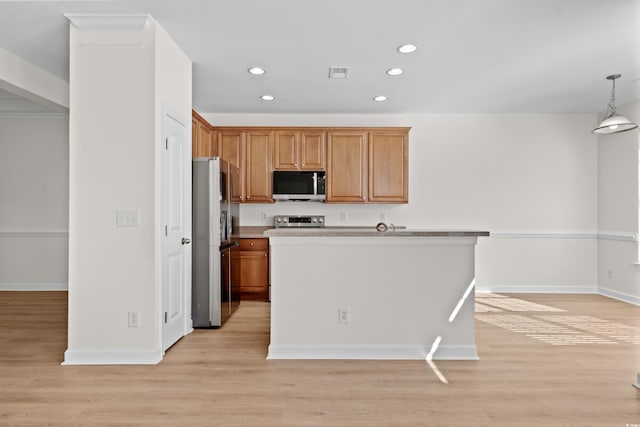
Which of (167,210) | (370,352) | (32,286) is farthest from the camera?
(32,286)

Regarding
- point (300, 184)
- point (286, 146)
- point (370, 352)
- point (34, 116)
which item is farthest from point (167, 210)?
point (34, 116)

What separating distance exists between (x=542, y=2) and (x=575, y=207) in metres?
3.92

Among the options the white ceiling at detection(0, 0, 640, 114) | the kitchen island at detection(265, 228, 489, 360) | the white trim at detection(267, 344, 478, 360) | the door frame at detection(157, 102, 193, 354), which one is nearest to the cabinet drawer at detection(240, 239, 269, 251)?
the door frame at detection(157, 102, 193, 354)

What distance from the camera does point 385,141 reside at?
17.7ft

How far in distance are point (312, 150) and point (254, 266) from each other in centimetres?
179

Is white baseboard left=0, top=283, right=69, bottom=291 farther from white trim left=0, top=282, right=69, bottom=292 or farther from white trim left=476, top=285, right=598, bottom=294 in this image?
white trim left=476, top=285, right=598, bottom=294

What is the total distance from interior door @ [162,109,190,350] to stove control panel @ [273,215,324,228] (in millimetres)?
2040

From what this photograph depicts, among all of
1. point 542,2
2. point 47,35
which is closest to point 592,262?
point 542,2

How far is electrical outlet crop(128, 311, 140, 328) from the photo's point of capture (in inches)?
115

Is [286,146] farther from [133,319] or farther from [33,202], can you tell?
[33,202]

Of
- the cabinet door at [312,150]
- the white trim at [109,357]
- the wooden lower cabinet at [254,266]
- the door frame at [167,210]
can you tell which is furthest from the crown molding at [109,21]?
the wooden lower cabinet at [254,266]

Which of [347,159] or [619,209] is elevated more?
[347,159]

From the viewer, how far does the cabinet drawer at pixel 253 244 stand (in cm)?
512

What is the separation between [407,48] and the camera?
11.2 ft
